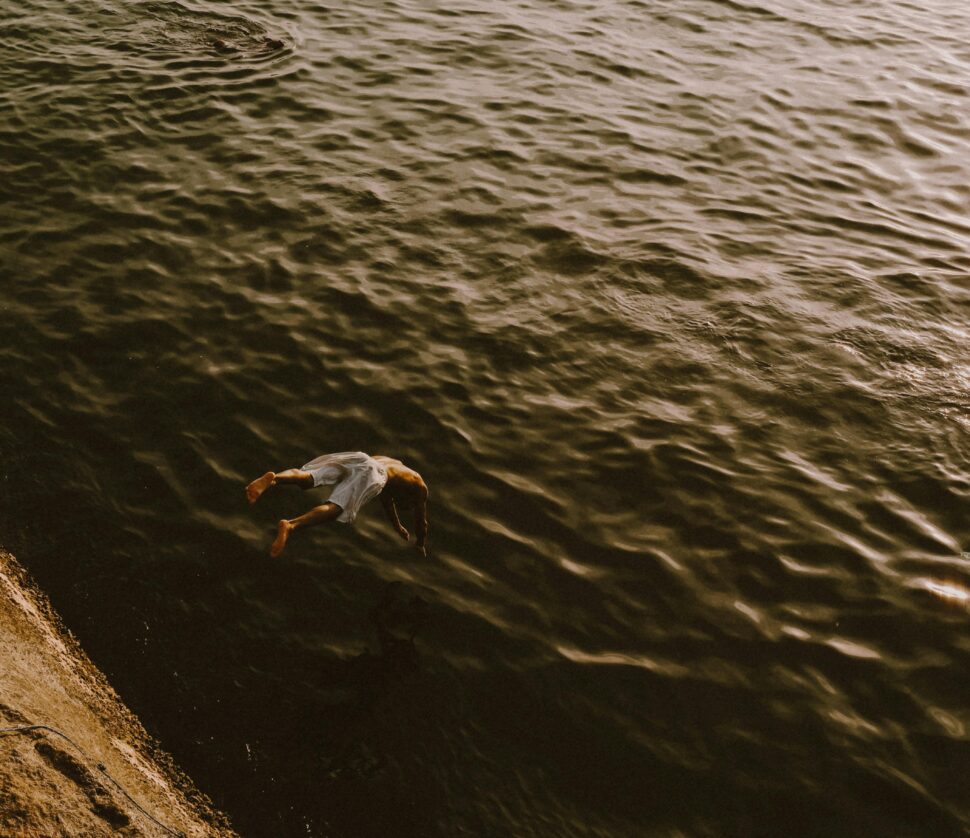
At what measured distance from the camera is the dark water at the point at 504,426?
6.33 meters

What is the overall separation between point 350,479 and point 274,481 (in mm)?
762

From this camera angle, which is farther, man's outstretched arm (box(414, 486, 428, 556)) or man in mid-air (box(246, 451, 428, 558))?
man's outstretched arm (box(414, 486, 428, 556))

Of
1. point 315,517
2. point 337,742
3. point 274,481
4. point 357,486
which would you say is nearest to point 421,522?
point 357,486

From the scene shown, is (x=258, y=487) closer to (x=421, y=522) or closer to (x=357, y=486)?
(x=357, y=486)

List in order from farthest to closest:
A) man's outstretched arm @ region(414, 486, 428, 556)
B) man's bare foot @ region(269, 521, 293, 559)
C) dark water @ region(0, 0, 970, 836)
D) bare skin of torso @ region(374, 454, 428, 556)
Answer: man's outstretched arm @ region(414, 486, 428, 556)
bare skin of torso @ region(374, 454, 428, 556)
dark water @ region(0, 0, 970, 836)
man's bare foot @ region(269, 521, 293, 559)

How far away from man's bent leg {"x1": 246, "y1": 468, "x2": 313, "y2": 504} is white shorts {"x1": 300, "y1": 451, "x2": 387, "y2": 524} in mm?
127

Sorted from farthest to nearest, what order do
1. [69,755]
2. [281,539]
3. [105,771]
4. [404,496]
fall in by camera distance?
[404,496], [281,539], [105,771], [69,755]

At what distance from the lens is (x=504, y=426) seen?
9219 millimetres

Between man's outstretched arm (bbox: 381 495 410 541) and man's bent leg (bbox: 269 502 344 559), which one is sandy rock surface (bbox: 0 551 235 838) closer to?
man's bent leg (bbox: 269 502 344 559)

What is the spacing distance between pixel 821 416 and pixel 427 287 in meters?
5.21

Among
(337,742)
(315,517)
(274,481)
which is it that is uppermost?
(274,481)

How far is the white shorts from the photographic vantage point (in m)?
6.92

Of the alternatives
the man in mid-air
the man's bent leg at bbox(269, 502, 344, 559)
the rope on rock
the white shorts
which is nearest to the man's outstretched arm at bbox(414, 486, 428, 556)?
the man in mid-air

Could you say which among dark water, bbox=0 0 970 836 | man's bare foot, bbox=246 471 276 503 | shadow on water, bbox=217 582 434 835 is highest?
man's bare foot, bbox=246 471 276 503
